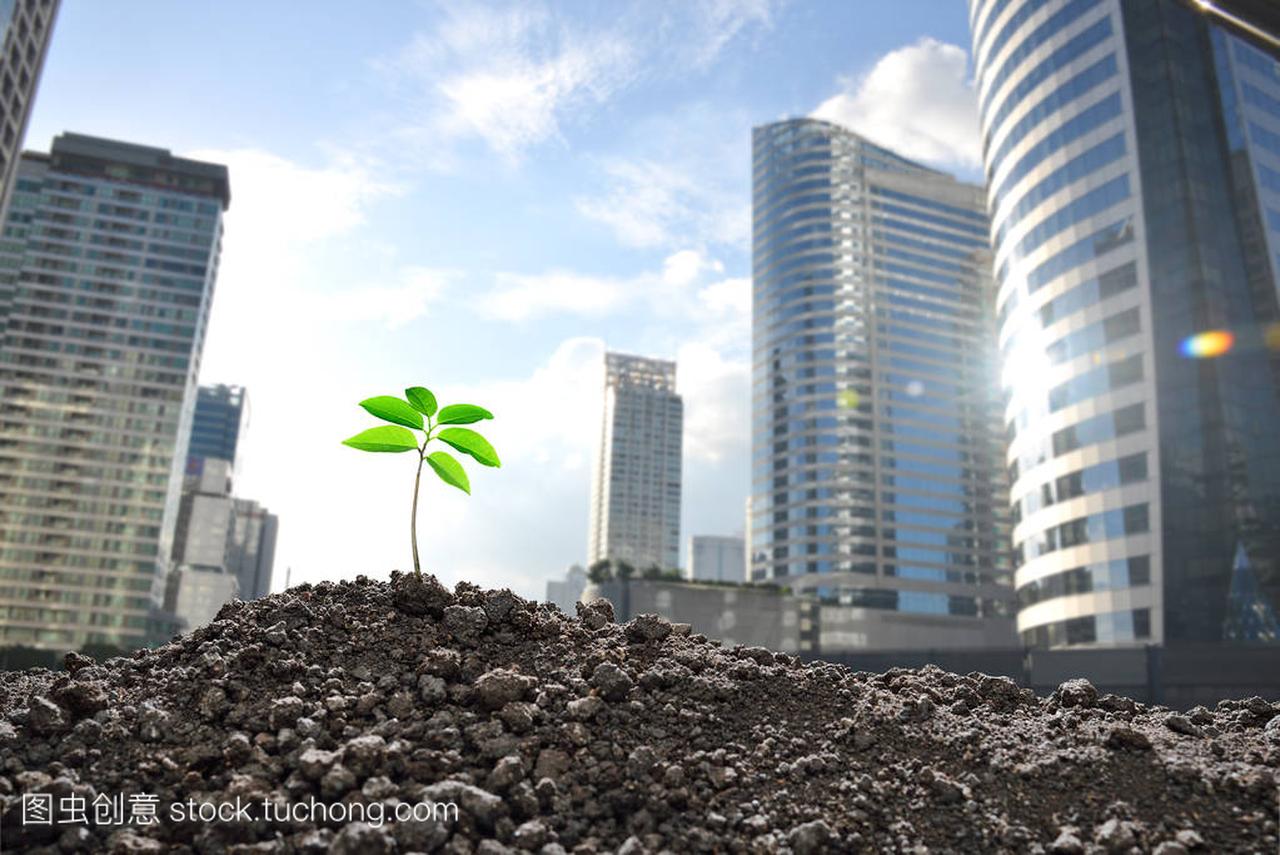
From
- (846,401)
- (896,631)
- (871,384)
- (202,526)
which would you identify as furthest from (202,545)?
(896,631)

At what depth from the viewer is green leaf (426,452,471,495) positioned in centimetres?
393

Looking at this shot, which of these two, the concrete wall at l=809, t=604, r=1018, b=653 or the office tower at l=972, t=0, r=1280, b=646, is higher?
the office tower at l=972, t=0, r=1280, b=646

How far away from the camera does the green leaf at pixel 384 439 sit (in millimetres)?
3828

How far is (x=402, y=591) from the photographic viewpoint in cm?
385

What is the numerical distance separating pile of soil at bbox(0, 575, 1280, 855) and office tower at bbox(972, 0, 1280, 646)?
49.6 metres

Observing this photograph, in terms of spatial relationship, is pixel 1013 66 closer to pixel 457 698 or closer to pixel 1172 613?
pixel 1172 613

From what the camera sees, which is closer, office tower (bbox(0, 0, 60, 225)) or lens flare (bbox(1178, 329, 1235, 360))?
lens flare (bbox(1178, 329, 1235, 360))

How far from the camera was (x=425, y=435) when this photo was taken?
3891 millimetres

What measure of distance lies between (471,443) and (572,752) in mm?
1585

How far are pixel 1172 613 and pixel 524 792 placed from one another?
5220cm

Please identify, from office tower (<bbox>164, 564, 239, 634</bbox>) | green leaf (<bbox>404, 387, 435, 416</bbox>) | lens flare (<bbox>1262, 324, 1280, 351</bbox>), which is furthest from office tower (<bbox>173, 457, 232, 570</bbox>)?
green leaf (<bbox>404, 387, 435, 416</bbox>)

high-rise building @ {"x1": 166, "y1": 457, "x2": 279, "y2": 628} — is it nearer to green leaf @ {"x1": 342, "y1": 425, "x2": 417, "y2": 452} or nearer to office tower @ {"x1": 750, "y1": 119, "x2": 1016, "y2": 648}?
office tower @ {"x1": 750, "y1": 119, "x2": 1016, "y2": 648}

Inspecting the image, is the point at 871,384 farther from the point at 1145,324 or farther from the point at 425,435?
the point at 425,435

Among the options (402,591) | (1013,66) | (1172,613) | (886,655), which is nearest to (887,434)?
(1013,66)
